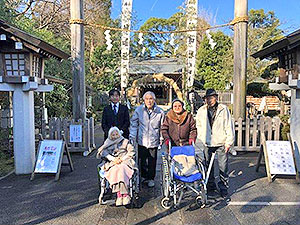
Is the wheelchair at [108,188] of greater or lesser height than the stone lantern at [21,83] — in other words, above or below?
below

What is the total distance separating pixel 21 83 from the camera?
5012 mm

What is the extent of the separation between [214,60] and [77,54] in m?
14.9

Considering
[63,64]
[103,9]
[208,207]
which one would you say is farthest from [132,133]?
[103,9]

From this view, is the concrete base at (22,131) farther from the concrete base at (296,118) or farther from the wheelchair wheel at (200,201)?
the concrete base at (296,118)

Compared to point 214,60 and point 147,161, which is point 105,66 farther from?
point 147,161

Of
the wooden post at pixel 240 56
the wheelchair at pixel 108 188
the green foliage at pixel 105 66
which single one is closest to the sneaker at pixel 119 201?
the wheelchair at pixel 108 188

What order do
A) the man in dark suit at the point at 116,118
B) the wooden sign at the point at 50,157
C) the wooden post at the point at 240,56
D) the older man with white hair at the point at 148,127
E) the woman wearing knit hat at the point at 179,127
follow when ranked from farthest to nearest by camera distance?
the wooden post at the point at 240,56 → the wooden sign at the point at 50,157 → the man in dark suit at the point at 116,118 → the older man with white hair at the point at 148,127 → the woman wearing knit hat at the point at 179,127

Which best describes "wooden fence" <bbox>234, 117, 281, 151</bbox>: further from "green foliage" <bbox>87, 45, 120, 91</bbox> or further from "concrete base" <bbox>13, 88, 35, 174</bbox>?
"green foliage" <bbox>87, 45, 120, 91</bbox>

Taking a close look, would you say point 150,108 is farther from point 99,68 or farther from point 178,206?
point 99,68

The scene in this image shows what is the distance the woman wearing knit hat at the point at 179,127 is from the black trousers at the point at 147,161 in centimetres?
46

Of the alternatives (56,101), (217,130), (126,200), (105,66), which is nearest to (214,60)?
(105,66)

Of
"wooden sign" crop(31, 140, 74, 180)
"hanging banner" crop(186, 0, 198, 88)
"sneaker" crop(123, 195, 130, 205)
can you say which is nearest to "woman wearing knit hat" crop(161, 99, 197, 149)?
"sneaker" crop(123, 195, 130, 205)

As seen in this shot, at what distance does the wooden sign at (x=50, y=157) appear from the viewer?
486cm

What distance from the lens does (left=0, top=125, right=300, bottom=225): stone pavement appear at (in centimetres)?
332
